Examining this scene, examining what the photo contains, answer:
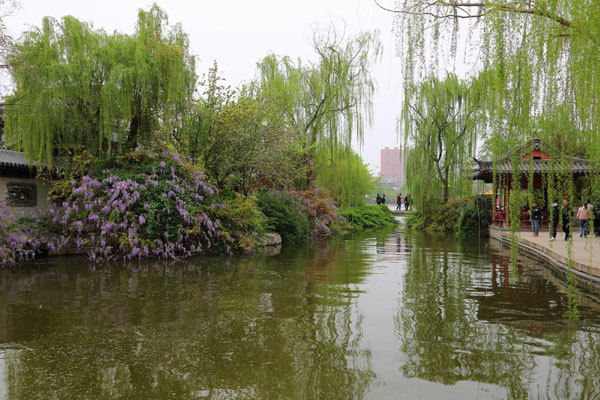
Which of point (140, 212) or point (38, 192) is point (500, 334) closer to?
point (140, 212)

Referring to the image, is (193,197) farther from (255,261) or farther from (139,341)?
(139,341)

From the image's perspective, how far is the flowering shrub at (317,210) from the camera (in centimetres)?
2317

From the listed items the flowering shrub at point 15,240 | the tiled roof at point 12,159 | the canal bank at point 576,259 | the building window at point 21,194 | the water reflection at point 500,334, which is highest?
the tiled roof at point 12,159

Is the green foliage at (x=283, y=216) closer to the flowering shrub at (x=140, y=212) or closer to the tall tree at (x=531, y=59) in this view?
the flowering shrub at (x=140, y=212)

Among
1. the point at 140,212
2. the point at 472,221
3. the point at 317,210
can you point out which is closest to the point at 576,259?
the point at 140,212

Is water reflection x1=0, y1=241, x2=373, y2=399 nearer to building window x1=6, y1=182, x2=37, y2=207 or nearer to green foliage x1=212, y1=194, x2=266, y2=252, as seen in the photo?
green foliage x1=212, y1=194, x2=266, y2=252

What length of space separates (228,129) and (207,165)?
4.79ft

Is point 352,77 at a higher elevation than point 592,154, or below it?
higher

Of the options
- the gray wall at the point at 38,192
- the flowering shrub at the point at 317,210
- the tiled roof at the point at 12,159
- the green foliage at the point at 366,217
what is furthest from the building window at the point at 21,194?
the green foliage at the point at 366,217

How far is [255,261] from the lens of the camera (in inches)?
545

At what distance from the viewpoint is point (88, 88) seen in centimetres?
1360

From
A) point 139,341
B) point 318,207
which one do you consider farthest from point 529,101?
point 318,207

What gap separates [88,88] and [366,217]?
2409cm

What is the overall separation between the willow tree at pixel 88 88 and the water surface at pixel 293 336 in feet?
14.7
